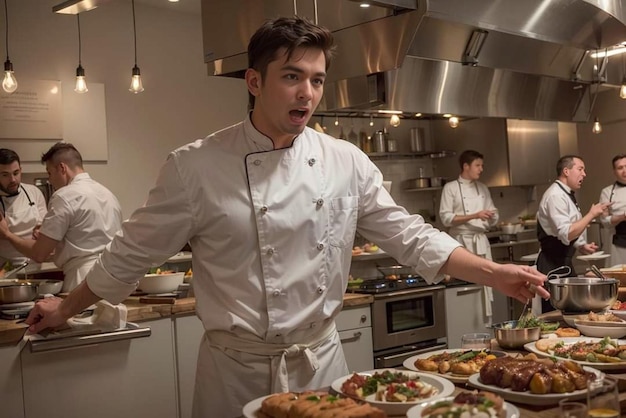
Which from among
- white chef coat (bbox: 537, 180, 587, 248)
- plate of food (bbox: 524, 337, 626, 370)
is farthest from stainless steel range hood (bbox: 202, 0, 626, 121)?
plate of food (bbox: 524, 337, 626, 370)

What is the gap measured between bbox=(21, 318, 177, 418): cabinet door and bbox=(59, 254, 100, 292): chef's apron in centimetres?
104

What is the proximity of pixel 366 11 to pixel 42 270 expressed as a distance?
11.1 feet

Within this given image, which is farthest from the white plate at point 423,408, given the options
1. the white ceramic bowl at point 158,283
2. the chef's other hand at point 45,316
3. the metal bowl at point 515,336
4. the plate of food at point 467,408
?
the white ceramic bowl at point 158,283

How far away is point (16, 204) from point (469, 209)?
449 centimetres

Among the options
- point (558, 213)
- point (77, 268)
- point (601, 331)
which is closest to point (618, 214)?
point (558, 213)

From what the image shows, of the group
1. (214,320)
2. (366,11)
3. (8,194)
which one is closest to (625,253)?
(366,11)

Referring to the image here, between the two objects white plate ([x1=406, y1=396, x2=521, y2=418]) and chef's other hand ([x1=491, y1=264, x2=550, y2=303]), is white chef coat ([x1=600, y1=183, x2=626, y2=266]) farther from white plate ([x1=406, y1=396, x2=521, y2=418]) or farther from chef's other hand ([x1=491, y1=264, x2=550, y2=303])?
white plate ([x1=406, y1=396, x2=521, y2=418])

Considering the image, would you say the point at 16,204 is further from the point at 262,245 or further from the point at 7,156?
the point at 262,245

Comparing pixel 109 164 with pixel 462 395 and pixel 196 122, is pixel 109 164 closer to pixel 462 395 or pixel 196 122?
pixel 196 122

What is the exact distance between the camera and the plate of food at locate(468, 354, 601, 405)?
1.62m

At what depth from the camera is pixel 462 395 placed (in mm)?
1460

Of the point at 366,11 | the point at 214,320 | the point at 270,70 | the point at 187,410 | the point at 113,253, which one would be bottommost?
the point at 187,410

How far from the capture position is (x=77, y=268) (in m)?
4.48

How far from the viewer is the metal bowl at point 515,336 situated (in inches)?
89.8
